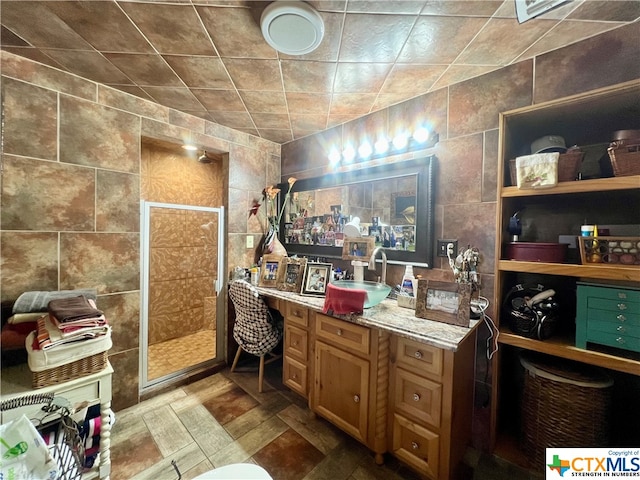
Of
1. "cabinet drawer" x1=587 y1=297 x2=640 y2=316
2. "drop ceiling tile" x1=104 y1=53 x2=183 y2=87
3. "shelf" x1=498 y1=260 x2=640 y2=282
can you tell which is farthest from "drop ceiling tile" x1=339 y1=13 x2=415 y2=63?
"cabinet drawer" x1=587 y1=297 x2=640 y2=316

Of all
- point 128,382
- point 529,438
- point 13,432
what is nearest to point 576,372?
point 529,438

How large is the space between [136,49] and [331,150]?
1461 millimetres

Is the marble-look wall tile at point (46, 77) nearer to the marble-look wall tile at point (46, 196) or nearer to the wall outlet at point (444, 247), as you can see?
the marble-look wall tile at point (46, 196)

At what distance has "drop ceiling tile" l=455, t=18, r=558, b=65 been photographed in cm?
108

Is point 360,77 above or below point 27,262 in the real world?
above

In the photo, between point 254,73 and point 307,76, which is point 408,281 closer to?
point 307,76

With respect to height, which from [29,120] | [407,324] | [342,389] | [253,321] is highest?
[29,120]

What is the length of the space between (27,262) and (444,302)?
7.88 feet

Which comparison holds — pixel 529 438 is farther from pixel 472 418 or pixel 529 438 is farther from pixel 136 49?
pixel 136 49

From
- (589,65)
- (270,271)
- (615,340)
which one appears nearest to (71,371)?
(270,271)

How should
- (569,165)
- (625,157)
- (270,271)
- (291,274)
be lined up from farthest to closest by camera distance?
1. (270,271)
2. (291,274)
3. (569,165)
4. (625,157)

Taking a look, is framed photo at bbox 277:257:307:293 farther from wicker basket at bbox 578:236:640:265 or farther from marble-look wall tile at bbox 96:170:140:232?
wicker basket at bbox 578:236:640:265

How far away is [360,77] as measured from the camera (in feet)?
4.81

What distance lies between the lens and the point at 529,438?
1.28 metres
